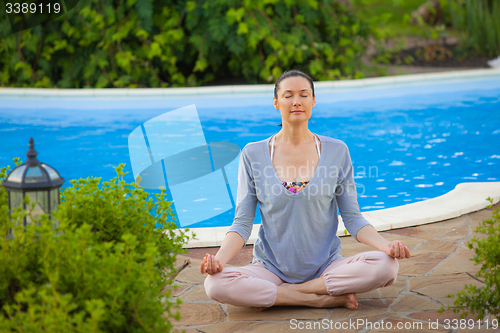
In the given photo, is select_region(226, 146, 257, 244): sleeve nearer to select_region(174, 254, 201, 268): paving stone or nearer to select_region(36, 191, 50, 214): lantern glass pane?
select_region(174, 254, 201, 268): paving stone

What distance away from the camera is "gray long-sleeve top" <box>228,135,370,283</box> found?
112 inches

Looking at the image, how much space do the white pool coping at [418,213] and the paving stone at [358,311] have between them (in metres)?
1.13

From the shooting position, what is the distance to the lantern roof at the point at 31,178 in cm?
206

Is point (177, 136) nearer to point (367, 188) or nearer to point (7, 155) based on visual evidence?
point (7, 155)

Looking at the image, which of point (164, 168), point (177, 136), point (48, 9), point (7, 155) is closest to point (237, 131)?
point (177, 136)

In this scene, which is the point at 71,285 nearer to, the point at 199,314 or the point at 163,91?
the point at 199,314

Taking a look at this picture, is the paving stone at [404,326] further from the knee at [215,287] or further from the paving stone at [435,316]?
the knee at [215,287]

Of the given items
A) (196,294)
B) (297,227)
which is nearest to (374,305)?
(297,227)

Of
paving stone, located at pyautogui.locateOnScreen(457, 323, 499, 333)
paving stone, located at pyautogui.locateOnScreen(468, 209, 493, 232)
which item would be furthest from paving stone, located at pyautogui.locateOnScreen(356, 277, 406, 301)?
paving stone, located at pyautogui.locateOnScreen(468, 209, 493, 232)

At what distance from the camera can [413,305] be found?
2836 millimetres

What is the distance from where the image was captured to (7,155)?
6941 mm

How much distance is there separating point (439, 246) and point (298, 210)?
4.51ft

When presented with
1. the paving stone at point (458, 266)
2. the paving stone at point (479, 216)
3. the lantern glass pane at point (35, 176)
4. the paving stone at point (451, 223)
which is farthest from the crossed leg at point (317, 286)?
the paving stone at point (479, 216)

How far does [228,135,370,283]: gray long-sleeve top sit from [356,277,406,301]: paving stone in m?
0.27
